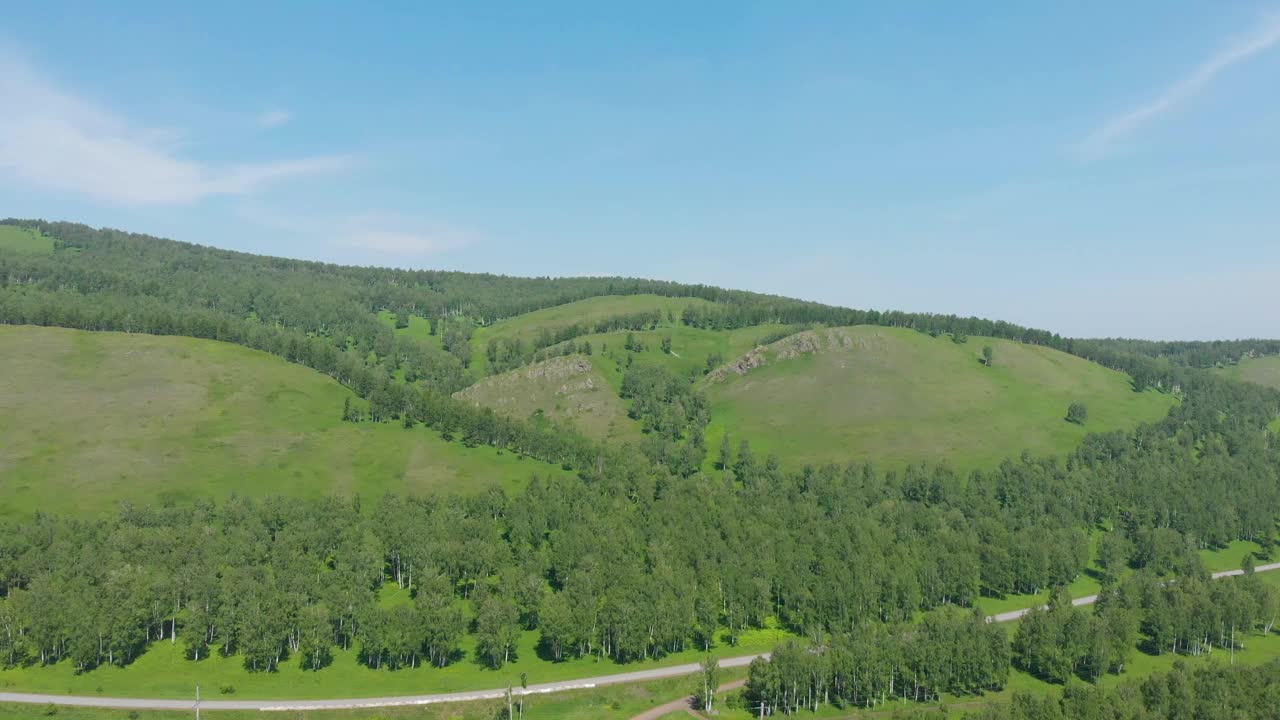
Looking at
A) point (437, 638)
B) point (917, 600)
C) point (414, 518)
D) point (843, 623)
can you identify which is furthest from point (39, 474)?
point (917, 600)

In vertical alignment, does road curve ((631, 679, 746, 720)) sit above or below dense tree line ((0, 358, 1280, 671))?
below

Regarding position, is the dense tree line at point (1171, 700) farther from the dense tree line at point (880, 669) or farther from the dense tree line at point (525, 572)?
the dense tree line at point (525, 572)

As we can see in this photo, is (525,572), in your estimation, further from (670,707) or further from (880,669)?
(880,669)

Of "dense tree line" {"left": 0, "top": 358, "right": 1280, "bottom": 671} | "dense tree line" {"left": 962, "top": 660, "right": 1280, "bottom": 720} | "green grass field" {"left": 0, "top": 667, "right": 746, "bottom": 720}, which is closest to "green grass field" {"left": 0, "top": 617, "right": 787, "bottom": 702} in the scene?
"dense tree line" {"left": 0, "top": 358, "right": 1280, "bottom": 671}

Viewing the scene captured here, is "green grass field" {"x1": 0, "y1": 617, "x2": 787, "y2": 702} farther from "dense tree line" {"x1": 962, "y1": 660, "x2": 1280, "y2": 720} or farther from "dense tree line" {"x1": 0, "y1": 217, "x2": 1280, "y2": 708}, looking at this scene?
"dense tree line" {"x1": 962, "y1": 660, "x2": 1280, "y2": 720}

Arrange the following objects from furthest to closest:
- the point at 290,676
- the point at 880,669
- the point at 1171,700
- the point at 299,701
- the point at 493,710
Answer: the point at 290,676 < the point at 880,669 < the point at 299,701 < the point at 493,710 < the point at 1171,700

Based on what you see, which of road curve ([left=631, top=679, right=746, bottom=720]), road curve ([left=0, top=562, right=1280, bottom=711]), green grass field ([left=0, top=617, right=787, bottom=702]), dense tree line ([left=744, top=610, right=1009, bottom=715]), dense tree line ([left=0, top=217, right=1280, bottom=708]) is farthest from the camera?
dense tree line ([left=0, top=217, right=1280, bottom=708])

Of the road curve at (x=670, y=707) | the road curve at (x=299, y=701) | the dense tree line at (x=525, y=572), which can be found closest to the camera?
the road curve at (x=299, y=701)

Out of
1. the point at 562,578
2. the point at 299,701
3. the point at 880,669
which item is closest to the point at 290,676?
the point at 299,701

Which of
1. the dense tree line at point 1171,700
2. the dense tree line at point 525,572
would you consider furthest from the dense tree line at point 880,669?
the dense tree line at point 525,572

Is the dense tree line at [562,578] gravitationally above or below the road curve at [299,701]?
above

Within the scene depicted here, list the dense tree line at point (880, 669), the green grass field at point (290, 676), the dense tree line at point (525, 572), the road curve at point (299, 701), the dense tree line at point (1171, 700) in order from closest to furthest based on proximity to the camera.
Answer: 1. the dense tree line at point (1171, 700)
2. the road curve at point (299, 701)
3. the green grass field at point (290, 676)
4. the dense tree line at point (880, 669)
5. the dense tree line at point (525, 572)
